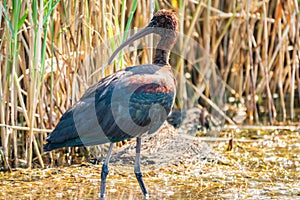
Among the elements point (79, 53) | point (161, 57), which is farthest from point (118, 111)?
point (79, 53)

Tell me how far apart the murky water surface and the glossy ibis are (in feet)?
0.94

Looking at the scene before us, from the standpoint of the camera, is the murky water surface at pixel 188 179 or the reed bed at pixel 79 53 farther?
the reed bed at pixel 79 53

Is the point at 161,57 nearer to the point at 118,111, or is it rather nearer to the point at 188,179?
the point at 118,111

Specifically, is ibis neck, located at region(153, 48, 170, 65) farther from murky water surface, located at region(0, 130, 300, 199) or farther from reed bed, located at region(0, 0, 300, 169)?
murky water surface, located at region(0, 130, 300, 199)

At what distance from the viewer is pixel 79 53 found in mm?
5156

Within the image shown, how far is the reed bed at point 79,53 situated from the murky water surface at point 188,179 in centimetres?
30

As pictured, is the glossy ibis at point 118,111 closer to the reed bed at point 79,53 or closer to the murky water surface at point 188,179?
the murky water surface at point 188,179

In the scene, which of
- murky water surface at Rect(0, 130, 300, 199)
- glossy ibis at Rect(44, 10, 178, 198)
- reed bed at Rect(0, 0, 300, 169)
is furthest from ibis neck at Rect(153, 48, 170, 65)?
murky water surface at Rect(0, 130, 300, 199)

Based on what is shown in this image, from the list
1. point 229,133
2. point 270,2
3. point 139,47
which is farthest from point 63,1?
Answer: point 270,2

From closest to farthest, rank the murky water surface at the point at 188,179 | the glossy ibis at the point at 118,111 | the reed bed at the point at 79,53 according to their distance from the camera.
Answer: the glossy ibis at the point at 118,111 < the murky water surface at the point at 188,179 < the reed bed at the point at 79,53

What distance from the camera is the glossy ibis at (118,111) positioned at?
173 inches

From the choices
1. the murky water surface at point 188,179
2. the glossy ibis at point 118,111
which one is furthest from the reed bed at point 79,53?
the glossy ibis at point 118,111

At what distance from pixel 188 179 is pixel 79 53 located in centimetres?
129

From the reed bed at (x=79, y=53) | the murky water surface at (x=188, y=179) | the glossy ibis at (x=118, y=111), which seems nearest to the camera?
the glossy ibis at (x=118, y=111)
